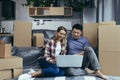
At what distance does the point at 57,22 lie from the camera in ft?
20.8

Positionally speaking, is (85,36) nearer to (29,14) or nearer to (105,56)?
(105,56)

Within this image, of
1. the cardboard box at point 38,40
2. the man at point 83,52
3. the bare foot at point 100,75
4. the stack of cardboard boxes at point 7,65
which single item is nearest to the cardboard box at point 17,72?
the stack of cardboard boxes at point 7,65

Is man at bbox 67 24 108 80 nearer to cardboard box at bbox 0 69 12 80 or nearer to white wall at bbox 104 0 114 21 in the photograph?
cardboard box at bbox 0 69 12 80

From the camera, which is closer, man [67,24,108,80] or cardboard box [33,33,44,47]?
man [67,24,108,80]

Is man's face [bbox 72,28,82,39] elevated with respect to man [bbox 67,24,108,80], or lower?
elevated

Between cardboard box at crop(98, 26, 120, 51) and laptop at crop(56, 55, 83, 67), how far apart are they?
47cm

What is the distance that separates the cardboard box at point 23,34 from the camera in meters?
4.05

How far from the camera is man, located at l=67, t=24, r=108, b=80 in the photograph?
3.10 meters

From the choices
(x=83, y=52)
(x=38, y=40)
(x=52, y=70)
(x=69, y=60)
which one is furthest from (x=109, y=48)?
(x=38, y=40)

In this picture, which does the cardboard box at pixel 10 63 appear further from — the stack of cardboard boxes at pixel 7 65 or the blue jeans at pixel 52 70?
the blue jeans at pixel 52 70

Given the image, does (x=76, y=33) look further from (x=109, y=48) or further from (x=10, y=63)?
(x=10, y=63)

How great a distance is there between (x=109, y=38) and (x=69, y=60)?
697mm

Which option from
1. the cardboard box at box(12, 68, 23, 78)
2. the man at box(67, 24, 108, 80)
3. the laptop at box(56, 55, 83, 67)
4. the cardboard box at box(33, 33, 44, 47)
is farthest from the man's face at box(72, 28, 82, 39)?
the cardboard box at box(12, 68, 23, 78)

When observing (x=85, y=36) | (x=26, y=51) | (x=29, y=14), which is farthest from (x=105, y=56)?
(x=29, y=14)
